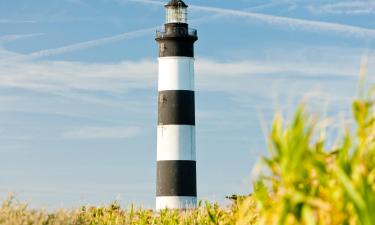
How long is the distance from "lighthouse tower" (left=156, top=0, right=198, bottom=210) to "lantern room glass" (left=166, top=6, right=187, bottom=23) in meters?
2.07

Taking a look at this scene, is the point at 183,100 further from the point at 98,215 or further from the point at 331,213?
the point at 331,213

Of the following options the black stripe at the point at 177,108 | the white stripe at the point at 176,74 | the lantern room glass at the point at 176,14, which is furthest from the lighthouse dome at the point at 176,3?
the black stripe at the point at 177,108

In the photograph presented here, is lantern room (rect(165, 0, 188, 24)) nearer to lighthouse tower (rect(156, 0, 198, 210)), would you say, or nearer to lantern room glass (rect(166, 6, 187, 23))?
lantern room glass (rect(166, 6, 187, 23))

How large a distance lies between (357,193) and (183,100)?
29029 millimetres

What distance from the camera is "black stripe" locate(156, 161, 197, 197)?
1304 inches

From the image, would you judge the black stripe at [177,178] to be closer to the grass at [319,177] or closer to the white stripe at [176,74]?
the white stripe at [176,74]

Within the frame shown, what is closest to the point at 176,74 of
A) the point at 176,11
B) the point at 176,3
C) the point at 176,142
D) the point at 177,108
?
the point at 177,108

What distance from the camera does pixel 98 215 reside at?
15.9 metres

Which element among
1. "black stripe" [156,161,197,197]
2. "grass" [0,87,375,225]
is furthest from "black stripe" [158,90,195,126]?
"grass" [0,87,375,225]

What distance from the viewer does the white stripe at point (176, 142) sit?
109ft

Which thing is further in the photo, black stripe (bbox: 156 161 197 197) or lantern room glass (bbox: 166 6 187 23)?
lantern room glass (bbox: 166 6 187 23)

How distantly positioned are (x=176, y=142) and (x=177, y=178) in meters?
1.69

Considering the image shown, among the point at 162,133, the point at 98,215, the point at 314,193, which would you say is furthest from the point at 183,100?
the point at 314,193

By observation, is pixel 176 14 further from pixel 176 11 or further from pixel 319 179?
pixel 319 179
